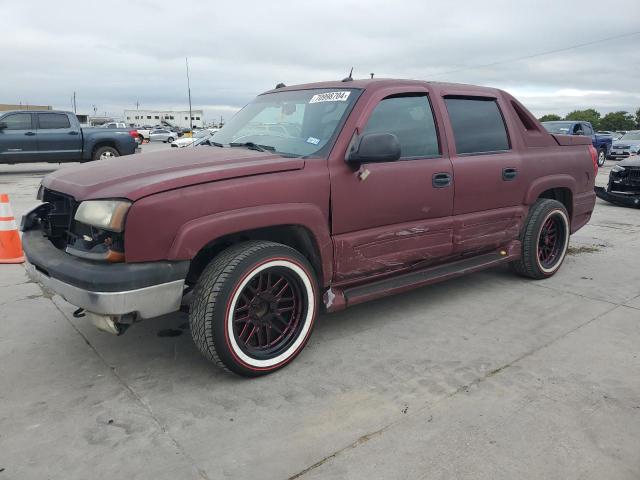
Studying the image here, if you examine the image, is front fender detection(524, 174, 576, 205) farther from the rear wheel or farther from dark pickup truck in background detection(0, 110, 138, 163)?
dark pickup truck in background detection(0, 110, 138, 163)

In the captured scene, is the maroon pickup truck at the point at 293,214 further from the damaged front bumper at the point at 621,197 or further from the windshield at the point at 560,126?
the windshield at the point at 560,126

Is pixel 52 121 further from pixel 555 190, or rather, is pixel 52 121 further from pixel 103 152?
pixel 555 190

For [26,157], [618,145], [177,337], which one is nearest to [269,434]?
[177,337]

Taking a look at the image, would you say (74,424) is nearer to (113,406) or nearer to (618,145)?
(113,406)

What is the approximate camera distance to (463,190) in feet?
12.5

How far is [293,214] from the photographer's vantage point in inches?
116

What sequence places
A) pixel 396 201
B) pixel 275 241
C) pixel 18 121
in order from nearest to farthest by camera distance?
1. pixel 275 241
2. pixel 396 201
3. pixel 18 121

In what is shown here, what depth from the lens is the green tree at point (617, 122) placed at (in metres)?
79.2

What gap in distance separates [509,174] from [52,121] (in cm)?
1294

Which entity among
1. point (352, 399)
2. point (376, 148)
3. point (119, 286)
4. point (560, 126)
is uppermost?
point (560, 126)

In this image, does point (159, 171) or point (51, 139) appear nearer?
point (159, 171)

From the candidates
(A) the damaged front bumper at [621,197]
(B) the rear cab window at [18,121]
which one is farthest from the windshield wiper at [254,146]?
(B) the rear cab window at [18,121]

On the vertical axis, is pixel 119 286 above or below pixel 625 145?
below

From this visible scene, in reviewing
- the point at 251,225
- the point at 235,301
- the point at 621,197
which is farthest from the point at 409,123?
the point at 621,197
